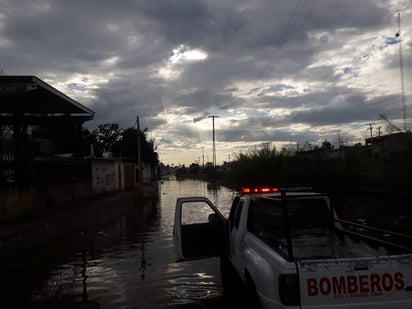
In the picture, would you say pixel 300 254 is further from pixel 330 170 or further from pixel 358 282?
pixel 330 170

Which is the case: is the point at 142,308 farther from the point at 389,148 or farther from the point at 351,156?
the point at 351,156

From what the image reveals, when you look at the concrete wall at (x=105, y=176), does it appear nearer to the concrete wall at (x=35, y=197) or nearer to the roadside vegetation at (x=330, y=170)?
the concrete wall at (x=35, y=197)

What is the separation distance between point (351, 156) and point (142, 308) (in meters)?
19.6

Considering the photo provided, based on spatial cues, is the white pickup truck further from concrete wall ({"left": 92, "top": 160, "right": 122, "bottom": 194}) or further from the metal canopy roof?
concrete wall ({"left": 92, "top": 160, "right": 122, "bottom": 194})

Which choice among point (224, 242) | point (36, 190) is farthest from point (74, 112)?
point (224, 242)

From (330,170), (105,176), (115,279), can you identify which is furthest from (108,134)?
(115,279)

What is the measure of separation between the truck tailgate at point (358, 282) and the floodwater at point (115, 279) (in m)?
3.01

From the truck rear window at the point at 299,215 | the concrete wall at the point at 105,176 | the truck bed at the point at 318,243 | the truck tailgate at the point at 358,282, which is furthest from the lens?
the concrete wall at the point at 105,176

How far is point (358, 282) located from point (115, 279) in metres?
5.70

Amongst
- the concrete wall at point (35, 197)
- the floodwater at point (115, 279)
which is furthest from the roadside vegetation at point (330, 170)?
the concrete wall at point (35, 197)

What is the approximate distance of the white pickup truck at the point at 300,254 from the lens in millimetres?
4156

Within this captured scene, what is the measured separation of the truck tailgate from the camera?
4.15m

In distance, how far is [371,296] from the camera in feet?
13.9

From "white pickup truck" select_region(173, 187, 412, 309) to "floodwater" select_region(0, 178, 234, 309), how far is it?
88 centimetres
